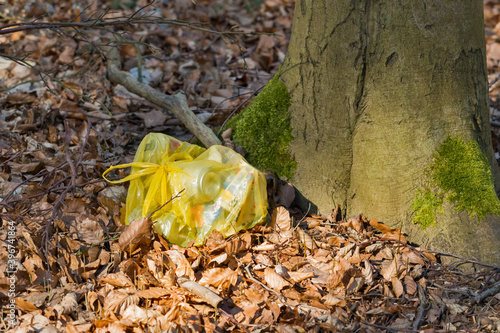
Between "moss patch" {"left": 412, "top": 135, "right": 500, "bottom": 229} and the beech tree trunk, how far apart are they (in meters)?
0.04

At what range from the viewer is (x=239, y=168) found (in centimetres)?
251

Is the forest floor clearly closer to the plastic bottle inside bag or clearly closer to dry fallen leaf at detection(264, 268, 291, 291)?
dry fallen leaf at detection(264, 268, 291, 291)

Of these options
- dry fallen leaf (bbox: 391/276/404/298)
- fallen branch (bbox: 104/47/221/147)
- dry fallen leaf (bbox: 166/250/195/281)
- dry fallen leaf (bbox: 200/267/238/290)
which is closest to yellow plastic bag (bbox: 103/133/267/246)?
dry fallen leaf (bbox: 166/250/195/281)

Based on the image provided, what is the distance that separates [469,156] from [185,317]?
1.83 meters

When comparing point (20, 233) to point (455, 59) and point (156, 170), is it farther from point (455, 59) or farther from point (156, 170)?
point (455, 59)

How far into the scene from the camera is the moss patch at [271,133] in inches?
110

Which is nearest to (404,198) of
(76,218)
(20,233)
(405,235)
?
(405,235)

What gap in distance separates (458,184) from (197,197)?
1.52m

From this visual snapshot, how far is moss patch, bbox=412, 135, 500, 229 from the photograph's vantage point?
7.86 feet

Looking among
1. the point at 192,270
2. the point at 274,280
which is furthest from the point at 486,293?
the point at 192,270

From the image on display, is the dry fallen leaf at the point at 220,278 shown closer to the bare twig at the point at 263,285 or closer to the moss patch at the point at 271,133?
the bare twig at the point at 263,285

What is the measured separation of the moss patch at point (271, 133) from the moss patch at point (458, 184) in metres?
0.85

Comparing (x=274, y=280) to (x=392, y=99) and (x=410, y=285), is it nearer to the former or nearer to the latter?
(x=410, y=285)

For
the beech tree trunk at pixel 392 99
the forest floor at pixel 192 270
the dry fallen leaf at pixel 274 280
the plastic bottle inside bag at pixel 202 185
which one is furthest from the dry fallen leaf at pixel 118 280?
the beech tree trunk at pixel 392 99
